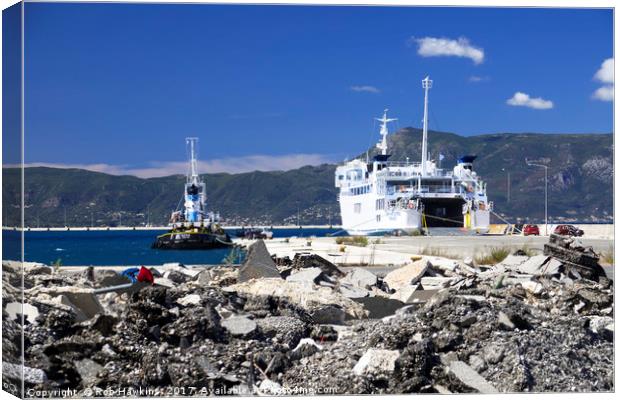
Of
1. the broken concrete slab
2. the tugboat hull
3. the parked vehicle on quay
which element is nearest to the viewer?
the broken concrete slab

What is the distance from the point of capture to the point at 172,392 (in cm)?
668

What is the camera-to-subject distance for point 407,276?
12.1 metres


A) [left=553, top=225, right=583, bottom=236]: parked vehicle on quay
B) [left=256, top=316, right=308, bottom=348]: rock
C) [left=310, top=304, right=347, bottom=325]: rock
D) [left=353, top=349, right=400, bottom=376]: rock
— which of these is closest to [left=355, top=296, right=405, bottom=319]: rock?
[left=310, top=304, right=347, bottom=325]: rock

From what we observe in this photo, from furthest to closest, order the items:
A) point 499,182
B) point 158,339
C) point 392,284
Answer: point 499,182
point 392,284
point 158,339

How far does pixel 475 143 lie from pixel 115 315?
25.2m

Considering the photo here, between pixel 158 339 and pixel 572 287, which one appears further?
pixel 572 287

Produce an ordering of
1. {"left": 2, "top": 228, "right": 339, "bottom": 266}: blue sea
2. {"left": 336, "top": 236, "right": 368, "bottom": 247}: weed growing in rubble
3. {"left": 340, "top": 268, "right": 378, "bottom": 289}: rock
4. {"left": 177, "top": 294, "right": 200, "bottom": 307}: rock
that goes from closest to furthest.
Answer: {"left": 2, "top": 228, "right": 339, "bottom": 266}: blue sea
{"left": 177, "top": 294, "right": 200, "bottom": 307}: rock
{"left": 340, "top": 268, "right": 378, "bottom": 289}: rock
{"left": 336, "top": 236, "right": 368, "bottom": 247}: weed growing in rubble

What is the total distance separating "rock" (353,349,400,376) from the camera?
695cm

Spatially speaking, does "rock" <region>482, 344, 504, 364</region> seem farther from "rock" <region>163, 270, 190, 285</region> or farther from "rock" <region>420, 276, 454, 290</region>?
"rock" <region>163, 270, 190, 285</region>

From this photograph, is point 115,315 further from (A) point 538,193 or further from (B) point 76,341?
(A) point 538,193

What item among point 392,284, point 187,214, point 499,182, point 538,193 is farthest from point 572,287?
point 499,182

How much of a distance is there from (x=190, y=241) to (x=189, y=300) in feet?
60.1

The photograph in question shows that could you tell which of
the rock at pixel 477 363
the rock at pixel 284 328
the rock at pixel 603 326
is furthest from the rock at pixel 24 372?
the rock at pixel 603 326

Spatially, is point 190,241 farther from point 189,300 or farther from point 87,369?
point 87,369
